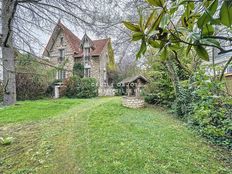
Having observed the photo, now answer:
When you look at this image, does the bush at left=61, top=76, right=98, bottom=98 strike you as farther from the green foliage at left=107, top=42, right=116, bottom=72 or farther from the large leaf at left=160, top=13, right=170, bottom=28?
the large leaf at left=160, top=13, right=170, bottom=28

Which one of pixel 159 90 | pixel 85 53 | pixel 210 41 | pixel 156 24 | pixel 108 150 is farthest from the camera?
pixel 85 53

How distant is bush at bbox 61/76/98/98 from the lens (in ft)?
58.6

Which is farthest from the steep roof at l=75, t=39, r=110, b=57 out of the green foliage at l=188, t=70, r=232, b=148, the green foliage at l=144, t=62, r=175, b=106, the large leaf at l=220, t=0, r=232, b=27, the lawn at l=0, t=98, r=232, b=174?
the large leaf at l=220, t=0, r=232, b=27

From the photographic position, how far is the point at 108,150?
4.43 meters

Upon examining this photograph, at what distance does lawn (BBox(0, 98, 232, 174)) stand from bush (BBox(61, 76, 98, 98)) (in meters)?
11.1

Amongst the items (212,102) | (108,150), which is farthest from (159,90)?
(212,102)

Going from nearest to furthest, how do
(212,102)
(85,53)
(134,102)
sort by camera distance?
1. (212,102)
2. (134,102)
3. (85,53)

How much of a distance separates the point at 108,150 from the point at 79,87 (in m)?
13.8

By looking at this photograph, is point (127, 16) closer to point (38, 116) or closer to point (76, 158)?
point (38, 116)

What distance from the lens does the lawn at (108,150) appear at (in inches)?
147

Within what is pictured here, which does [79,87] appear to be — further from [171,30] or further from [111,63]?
[171,30]

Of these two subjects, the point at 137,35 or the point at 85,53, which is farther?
the point at 85,53

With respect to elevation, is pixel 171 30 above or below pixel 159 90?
above

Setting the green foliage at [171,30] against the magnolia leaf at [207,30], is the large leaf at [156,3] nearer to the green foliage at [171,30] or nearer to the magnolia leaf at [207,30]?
the green foliage at [171,30]
